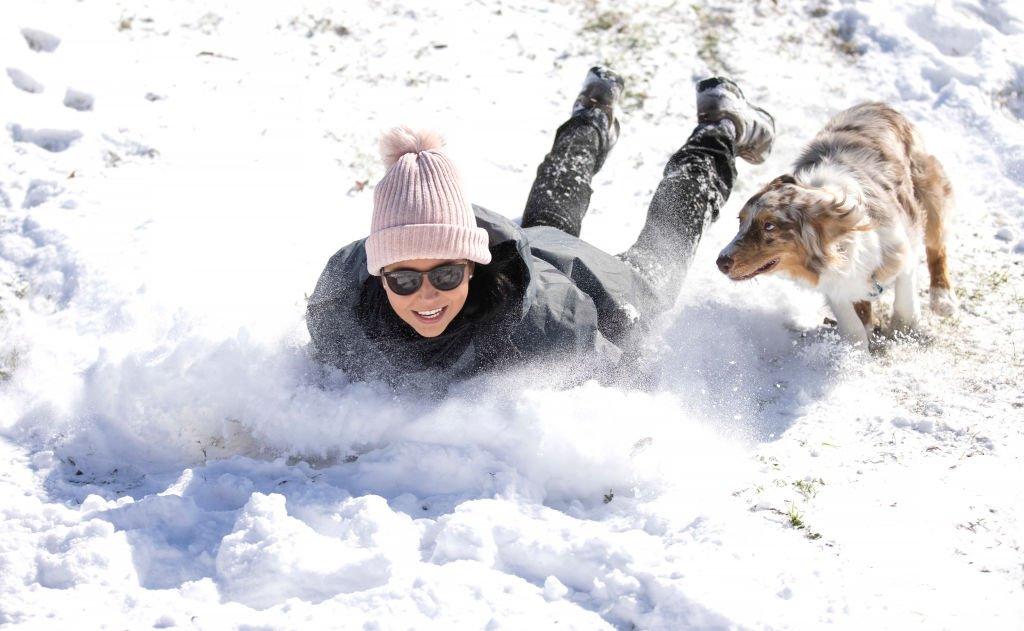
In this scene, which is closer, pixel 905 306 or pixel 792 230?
pixel 792 230

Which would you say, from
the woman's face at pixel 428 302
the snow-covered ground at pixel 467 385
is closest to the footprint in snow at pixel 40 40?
the snow-covered ground at pixel 467 385

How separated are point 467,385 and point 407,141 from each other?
98cm

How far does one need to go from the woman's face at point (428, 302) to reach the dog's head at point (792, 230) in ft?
4.46

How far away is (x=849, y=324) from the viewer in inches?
161

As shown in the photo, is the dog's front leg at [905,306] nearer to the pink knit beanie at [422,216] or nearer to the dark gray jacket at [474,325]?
the dark gray jacket at [474,325]

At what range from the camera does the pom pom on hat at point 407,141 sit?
317 centimetres

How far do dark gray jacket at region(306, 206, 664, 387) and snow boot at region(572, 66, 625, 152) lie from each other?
5.10 ft

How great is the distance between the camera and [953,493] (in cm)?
301

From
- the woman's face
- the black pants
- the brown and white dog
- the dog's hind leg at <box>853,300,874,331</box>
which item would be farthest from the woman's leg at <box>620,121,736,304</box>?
the woman's face

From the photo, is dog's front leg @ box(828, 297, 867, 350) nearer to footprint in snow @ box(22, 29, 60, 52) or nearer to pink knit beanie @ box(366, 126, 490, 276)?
pink knit beanie @ box(366, 126, 490, 276)

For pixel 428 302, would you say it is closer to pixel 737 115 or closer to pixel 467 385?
pixel 467 385

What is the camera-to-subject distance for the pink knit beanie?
2.98 metres

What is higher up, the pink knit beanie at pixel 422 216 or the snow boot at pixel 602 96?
the snow boot at pixel 602 96

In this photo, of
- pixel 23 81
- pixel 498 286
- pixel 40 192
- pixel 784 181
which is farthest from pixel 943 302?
pixel 23 81
